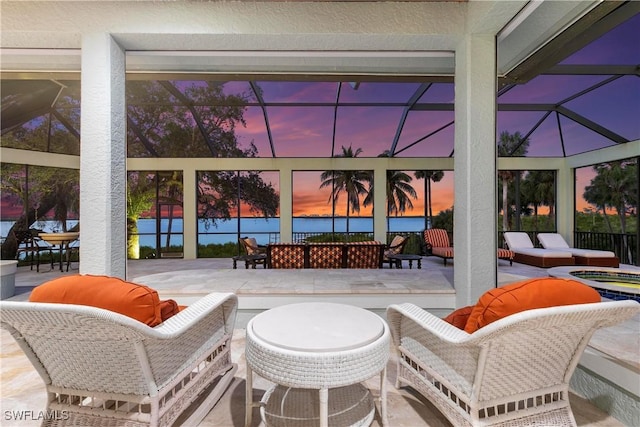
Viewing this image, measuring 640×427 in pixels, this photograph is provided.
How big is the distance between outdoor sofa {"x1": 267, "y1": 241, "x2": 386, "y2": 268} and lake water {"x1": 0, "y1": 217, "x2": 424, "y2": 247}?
10.4 feet

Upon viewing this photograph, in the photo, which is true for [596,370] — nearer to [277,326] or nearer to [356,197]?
[277,326]

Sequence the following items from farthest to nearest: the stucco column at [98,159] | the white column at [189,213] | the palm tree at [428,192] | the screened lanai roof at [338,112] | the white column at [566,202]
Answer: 1. the palm tree at [428,192]
2. the white column at [189,213]
3. the white column at [566,202]
4. the screened lanai roof at [338,112]
5. the stucco column at [98,159]

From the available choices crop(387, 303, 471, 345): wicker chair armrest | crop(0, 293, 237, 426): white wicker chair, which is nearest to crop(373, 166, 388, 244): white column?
crop(387, 303, 471, 345): wicker chair armrest

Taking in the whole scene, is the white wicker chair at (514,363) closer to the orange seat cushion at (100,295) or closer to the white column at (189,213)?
the orange seat cushion at (100,295)

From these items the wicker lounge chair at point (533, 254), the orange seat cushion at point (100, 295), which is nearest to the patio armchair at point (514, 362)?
the orange seat cushion at point (100, 295)

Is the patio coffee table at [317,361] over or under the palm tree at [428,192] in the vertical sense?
under

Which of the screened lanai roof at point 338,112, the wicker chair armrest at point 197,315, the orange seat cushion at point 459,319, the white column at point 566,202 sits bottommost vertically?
the orange seat cushion at point 459,319

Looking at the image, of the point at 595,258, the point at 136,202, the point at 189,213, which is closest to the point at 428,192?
the point at 595,258

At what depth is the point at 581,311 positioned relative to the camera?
1295 mm

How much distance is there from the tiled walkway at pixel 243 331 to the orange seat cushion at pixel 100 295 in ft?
3.01

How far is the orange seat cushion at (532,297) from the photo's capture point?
1400mm

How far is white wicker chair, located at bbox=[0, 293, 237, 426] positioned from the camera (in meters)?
1.28

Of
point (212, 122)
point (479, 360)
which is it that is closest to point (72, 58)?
point (212, 122)

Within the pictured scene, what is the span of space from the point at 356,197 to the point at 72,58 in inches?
386
